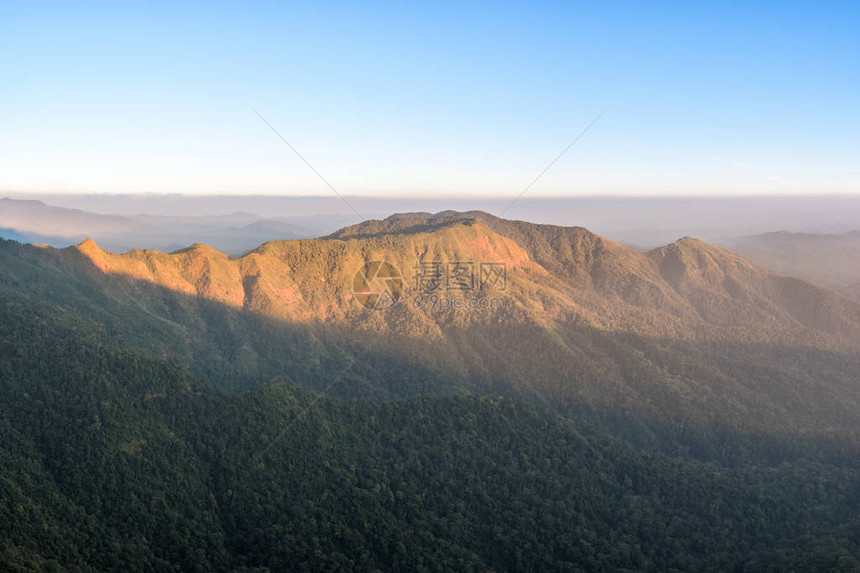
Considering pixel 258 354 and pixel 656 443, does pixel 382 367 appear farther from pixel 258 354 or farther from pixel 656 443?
pixel 656 443

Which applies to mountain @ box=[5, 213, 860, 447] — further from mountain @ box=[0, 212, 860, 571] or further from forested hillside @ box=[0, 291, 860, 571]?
forested hillside @ box=[0, 291, 860, 571]

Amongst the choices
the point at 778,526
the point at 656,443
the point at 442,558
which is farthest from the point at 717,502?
the point at 442,558

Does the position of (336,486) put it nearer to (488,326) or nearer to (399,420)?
(399,420)
